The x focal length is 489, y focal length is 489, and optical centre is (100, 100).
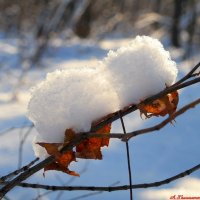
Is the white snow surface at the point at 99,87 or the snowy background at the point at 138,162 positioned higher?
the snowy background at the point at 138,162

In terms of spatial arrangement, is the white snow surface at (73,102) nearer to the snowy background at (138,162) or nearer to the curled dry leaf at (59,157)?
the curled dry leaf at (59,157)

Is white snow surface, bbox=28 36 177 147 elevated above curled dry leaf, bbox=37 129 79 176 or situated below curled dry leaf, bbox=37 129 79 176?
above

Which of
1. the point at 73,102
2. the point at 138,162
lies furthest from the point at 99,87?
the point at 138,162

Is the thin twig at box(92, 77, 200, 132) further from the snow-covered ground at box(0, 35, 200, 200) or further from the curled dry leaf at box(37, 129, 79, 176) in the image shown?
the snow-covered ground at box(0, 35, 200, 200)

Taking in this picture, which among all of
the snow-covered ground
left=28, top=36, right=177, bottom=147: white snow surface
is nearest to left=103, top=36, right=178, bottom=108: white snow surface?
left=28, top=36, right=177, bottom=147: white snow surface

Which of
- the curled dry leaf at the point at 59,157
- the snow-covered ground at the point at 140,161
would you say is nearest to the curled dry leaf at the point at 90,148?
the curled dry leaf at the point at 59,157
